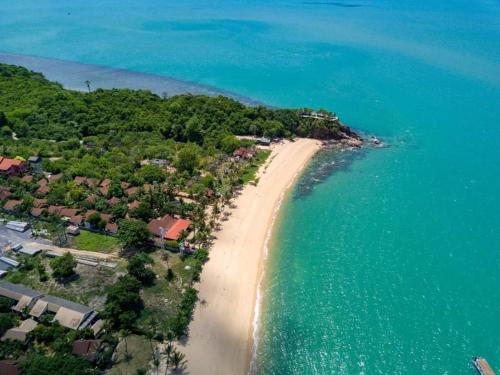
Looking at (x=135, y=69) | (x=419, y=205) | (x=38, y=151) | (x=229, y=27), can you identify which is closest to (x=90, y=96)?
(x=38, y=151)

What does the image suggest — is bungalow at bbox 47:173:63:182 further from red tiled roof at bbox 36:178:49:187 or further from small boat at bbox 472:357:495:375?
small boat at bbox 472:357:495:375

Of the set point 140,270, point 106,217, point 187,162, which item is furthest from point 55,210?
point 187,162

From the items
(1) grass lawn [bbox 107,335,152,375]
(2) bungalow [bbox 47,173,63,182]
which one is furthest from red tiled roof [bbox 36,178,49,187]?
(1) grass lawn [bbox 107,335,152,375]

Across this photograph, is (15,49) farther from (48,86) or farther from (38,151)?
(38,151)

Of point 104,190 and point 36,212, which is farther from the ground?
point 104,190

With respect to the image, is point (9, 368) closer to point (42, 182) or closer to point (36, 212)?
point (36, 212)

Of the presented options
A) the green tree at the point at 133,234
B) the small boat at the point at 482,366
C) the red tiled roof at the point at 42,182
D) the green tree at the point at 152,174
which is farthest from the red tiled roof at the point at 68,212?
the small boat at the point at 482,366

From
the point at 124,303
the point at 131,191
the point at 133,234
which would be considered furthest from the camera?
the point at 131,191

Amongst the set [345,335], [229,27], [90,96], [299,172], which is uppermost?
[229,27]
